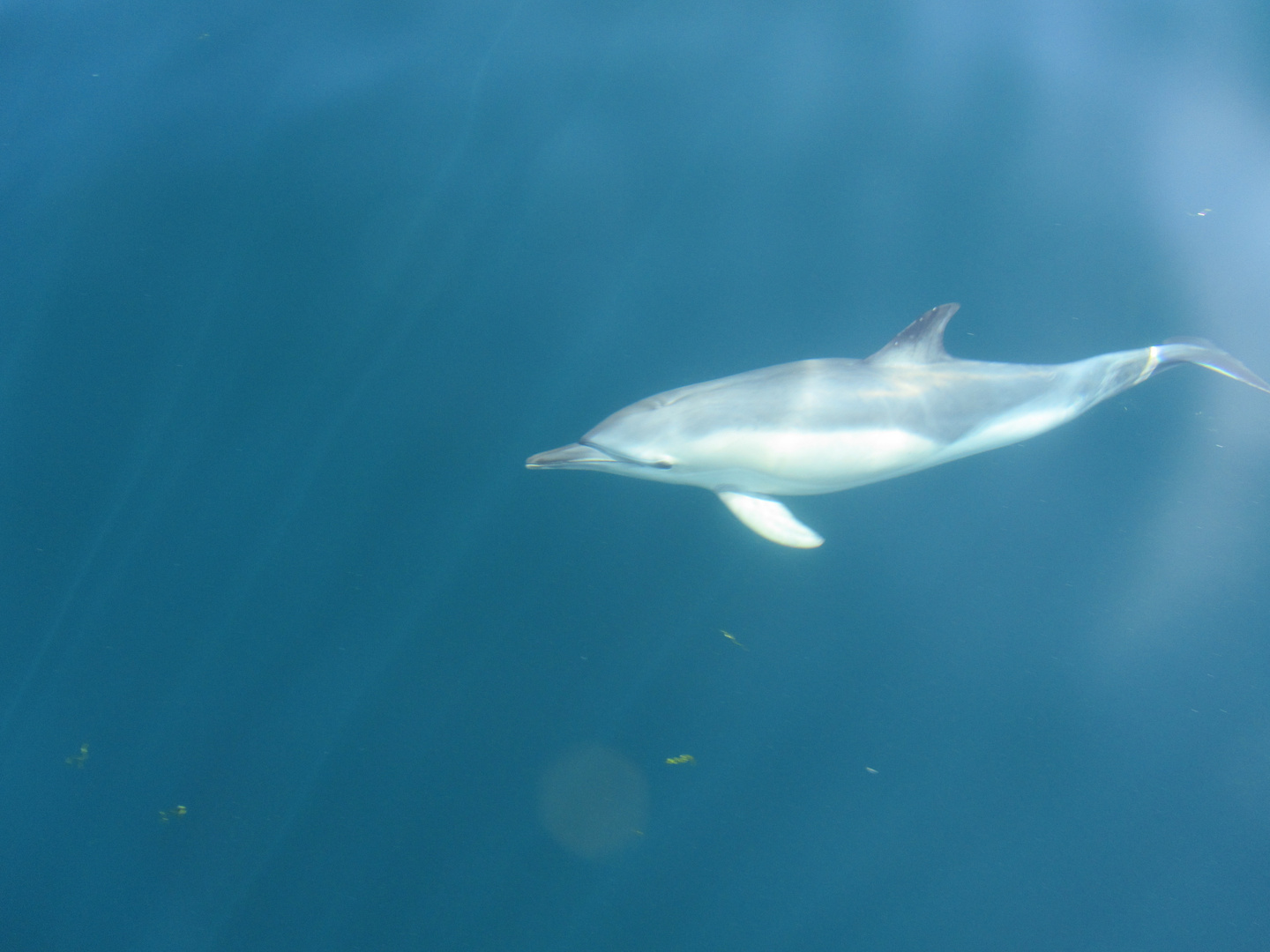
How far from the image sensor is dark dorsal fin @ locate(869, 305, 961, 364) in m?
4.50

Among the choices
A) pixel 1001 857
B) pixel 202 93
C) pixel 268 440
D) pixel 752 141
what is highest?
pixel 752 141

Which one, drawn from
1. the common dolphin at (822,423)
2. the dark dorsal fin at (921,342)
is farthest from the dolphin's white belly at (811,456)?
the dark dorsal fin at (921,342)

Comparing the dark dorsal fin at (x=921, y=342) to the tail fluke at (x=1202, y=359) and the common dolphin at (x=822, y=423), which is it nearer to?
the common dolphin at (x=822, y=423)

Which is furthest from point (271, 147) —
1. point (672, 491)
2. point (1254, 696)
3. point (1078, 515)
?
point (1254, 696)

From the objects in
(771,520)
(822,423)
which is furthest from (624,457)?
(822,423)

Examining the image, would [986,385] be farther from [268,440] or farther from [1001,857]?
[268,440]

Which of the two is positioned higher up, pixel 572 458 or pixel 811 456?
pixel 811 456

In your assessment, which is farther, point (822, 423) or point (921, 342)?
point (921, 342)

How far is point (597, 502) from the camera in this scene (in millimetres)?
5176

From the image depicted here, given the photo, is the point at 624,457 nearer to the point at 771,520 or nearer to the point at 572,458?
the point at 572,458

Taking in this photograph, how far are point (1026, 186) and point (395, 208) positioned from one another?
16.3ft

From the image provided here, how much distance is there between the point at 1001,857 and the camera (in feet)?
15.3

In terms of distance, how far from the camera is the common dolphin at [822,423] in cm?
445

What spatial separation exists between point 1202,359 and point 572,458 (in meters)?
4.62
